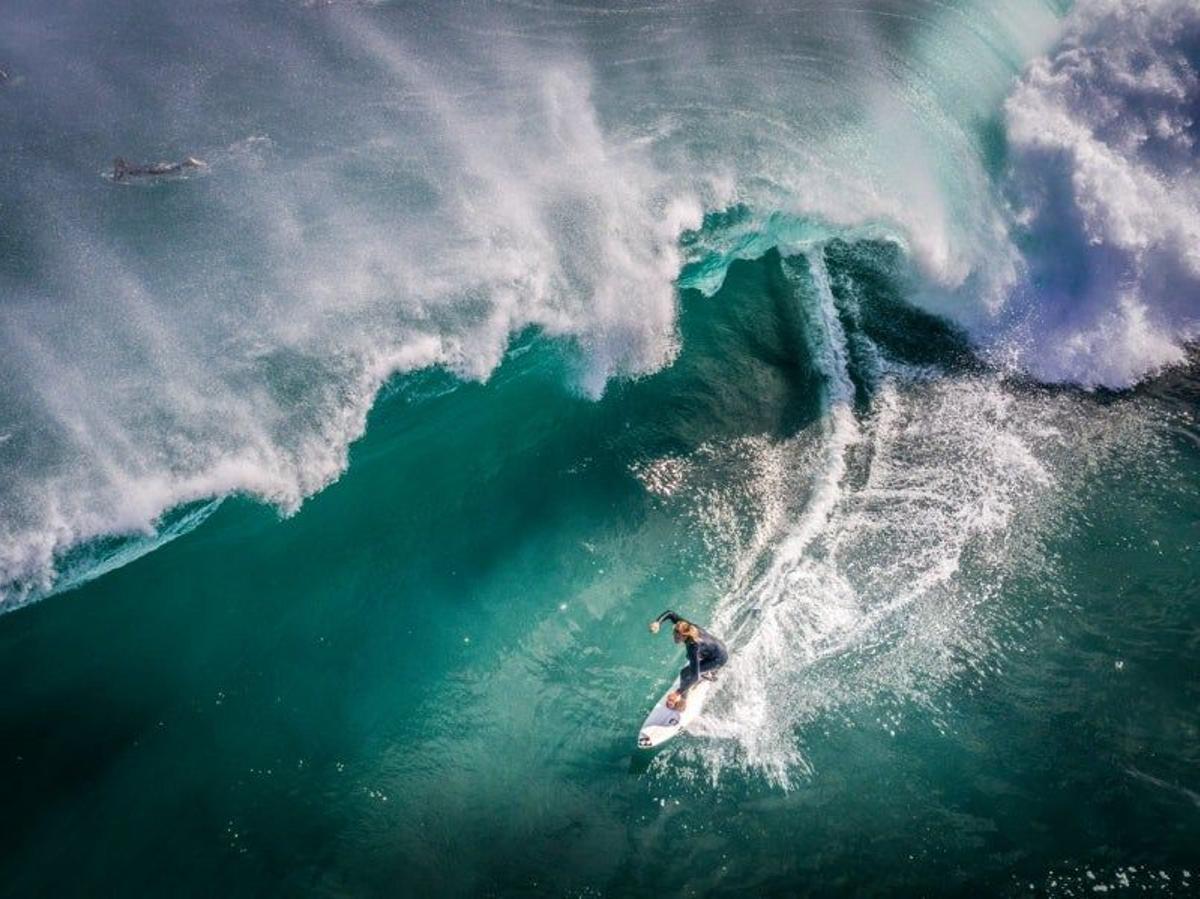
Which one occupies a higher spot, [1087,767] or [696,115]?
[696,115]

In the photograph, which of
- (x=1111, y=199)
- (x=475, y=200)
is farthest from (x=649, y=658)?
(x=1111, y=199)

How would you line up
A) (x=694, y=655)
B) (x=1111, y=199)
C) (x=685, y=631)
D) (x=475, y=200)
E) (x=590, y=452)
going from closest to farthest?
(x=685, y=631) < (x=694, y=655) < (x=590, y=452) < (x=1111, y=199) < (x=475, y=200)

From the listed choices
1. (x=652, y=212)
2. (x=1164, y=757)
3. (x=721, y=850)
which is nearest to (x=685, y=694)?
(x=721, y=850)

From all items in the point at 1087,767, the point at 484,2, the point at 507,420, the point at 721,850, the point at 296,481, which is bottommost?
the point at 721,850

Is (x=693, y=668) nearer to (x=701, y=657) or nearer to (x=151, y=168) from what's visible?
(x=701, y=657)

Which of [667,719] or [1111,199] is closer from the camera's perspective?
[667,719]

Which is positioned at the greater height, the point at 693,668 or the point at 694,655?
the point at 694,655

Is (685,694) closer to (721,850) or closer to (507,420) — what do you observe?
(721,850)
